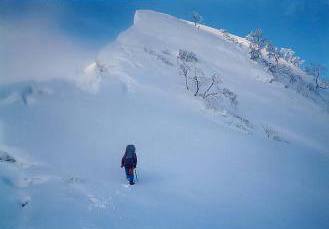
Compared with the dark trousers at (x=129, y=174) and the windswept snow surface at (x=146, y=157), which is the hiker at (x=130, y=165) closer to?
the dark trousers at (x=129, y=174)

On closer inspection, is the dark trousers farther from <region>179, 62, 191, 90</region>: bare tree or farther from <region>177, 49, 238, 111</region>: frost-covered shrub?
<region>179, 62, 191, 90</region>: bare tree

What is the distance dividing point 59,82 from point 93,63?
15.2 ft

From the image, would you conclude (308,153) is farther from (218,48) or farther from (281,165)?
(218,48)

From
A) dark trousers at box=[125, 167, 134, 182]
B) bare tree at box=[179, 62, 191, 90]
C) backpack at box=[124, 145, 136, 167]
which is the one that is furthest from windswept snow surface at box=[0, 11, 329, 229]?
backpack at box=[124, 145, 136, 167]

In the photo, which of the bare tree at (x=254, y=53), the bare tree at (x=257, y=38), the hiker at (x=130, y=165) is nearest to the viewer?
the hiker at (x=130, y=165)

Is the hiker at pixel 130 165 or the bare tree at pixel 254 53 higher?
the bare tree at pixel 254 53

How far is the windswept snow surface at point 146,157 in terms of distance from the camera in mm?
9664

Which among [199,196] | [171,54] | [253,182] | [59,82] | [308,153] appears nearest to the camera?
[199,196]

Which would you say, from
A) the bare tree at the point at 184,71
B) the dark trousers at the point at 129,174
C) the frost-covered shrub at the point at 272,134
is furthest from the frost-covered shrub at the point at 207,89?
the dark trousers at the point at 129,174

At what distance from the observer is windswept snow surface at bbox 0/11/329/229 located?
9664 mm

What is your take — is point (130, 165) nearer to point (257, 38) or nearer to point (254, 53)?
point (254, 53)

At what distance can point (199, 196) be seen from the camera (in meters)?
11.6

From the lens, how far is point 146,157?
14406mm

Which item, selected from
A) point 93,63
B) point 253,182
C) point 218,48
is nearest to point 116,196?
point 253,182
